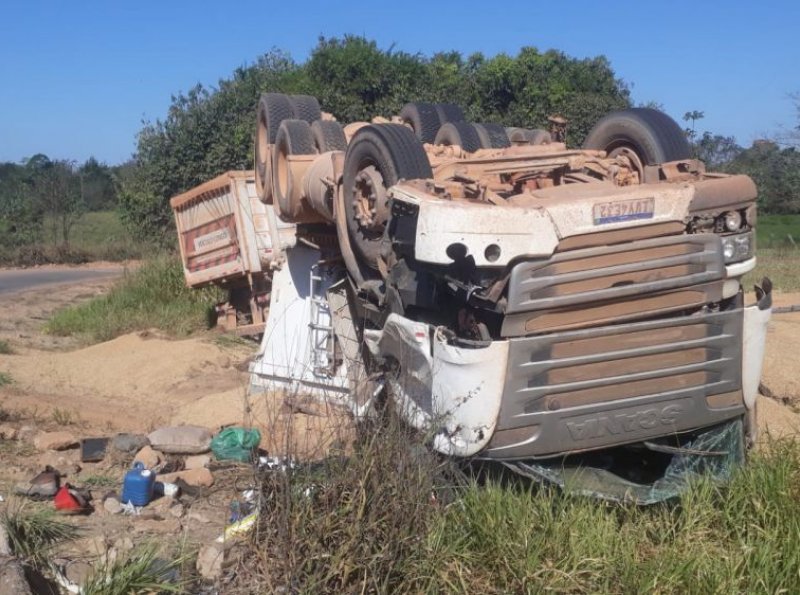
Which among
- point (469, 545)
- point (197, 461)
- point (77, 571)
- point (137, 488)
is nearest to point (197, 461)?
point (197, 461)

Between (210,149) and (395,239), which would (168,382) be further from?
(210,149)

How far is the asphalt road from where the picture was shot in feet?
66.0

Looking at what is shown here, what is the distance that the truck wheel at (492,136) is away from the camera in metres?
7.86

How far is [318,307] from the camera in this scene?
7.99 metres

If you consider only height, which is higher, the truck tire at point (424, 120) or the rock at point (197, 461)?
the truck tire at point (424, 120)

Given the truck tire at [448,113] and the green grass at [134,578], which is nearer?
the green grass at [134,578]

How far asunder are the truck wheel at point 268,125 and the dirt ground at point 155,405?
1699mm

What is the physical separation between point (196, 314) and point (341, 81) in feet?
35.9

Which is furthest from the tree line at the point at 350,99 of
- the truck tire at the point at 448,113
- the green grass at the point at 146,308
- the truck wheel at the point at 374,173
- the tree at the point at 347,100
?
the truck wheel at the point at 374,173

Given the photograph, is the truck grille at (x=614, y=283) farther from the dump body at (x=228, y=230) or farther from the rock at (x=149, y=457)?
the dump body at (x=228, y=230)

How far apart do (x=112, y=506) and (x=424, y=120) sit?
4.32 metres

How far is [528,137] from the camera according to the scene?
328 inches

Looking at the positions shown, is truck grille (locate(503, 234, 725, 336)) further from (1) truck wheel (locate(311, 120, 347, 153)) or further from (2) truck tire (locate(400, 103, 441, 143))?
(2) truck tire (locate(400, 103, 441, 143))

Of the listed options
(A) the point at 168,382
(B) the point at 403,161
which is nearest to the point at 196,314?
(A) the point at 168,382
